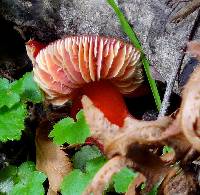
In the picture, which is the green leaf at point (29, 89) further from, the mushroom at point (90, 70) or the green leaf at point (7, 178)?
the green leaf at point (7, 178)

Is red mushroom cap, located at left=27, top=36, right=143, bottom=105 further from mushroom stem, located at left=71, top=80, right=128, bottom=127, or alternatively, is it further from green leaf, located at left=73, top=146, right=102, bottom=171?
green leaf, located at left=73, top=146, right=102, bottom=171

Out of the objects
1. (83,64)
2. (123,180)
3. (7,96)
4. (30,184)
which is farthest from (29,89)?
(123,180)

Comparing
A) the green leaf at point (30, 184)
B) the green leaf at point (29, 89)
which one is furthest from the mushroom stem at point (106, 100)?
the green leaf at point (30, 184)

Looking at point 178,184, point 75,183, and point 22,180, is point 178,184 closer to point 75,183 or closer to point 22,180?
point 75,183

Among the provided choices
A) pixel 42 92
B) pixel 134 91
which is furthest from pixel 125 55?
pixel 42 92

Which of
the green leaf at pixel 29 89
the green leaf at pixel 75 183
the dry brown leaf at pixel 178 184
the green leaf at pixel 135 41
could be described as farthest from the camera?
the green leaf at pixel 29 89

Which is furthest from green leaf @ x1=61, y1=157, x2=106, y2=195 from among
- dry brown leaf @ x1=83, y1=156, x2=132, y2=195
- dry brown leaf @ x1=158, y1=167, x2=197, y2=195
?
dry brown leaf @ x1=83, y1=156, x2=132, y2=195

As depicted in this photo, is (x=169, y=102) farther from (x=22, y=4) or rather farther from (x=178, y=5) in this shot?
(x=22, y=4)
